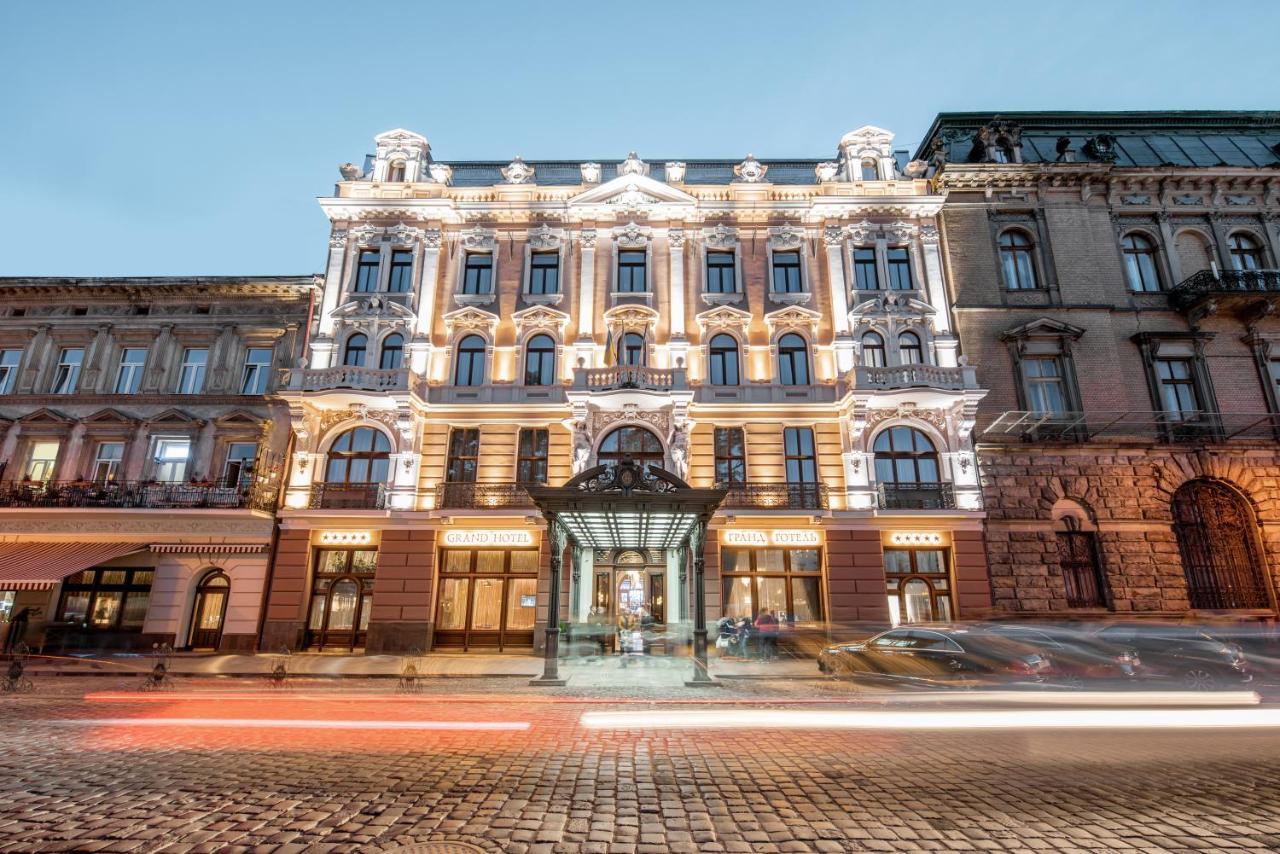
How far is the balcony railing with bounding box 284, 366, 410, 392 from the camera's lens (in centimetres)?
2095

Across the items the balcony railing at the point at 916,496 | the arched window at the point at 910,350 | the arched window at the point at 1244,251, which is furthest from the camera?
the arched window at the point at 1244,251

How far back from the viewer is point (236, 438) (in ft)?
71.4

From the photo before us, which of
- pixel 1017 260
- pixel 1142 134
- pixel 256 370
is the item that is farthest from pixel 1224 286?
pixel 256 370

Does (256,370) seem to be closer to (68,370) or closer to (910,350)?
(68,370)

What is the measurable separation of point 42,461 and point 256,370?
27.5 ft

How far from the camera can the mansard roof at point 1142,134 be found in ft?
82.5

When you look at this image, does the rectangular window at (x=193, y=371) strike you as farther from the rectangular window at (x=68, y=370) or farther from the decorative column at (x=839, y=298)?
the decorative column at (x=839, y=298)

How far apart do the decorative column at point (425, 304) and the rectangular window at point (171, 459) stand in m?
9.23

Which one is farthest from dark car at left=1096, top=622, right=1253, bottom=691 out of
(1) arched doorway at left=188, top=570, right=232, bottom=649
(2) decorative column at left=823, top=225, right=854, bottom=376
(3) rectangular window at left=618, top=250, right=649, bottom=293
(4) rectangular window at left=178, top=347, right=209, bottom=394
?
(4) rectangular window at left=178, top=347, right=209, bottom=394

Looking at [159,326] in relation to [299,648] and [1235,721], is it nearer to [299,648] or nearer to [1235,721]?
[299,648]

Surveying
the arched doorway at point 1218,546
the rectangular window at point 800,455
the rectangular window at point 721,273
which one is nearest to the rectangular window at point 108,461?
the rectangular window at point 721,273

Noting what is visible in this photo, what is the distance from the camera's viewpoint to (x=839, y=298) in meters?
22.9

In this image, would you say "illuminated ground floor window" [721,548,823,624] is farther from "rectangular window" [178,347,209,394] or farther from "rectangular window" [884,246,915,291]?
"rectangular window" [178,347,209,394]

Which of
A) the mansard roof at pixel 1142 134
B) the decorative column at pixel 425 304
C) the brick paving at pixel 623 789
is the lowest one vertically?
the brick paving at pixel 623 789
